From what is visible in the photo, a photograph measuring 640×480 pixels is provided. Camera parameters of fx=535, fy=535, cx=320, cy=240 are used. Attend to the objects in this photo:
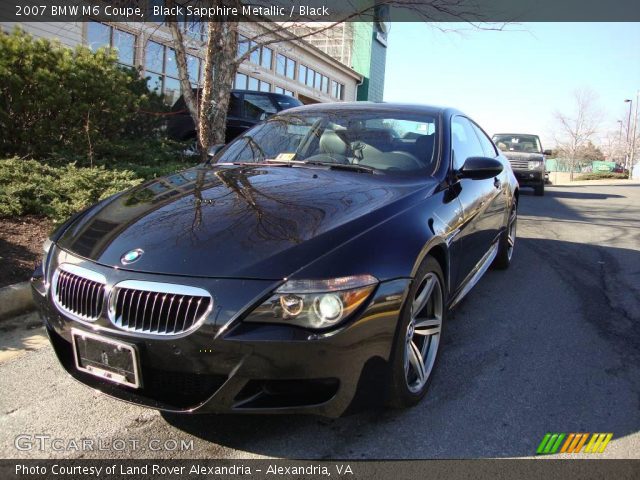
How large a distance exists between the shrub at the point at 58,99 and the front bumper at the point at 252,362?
551cm

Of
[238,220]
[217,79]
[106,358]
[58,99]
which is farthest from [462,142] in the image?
[58,99]

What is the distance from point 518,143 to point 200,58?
9818 mm

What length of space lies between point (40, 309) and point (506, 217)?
4265mm

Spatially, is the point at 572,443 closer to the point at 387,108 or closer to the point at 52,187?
the point at 387,108

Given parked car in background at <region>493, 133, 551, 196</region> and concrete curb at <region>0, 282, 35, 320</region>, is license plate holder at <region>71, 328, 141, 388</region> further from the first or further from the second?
parked car in background at <region>493, 133, 551, 196</region>

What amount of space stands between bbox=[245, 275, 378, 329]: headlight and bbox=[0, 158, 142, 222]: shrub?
4.06m

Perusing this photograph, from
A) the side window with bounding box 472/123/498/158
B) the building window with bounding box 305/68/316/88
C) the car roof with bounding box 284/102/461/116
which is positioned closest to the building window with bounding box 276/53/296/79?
the building window with bounding box 305/68/316/88

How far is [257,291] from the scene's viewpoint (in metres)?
2.08

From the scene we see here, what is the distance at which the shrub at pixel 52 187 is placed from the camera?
214 inches

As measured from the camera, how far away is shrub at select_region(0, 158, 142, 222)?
5430 millimetres

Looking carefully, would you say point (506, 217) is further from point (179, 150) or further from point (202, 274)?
point (179, 150)

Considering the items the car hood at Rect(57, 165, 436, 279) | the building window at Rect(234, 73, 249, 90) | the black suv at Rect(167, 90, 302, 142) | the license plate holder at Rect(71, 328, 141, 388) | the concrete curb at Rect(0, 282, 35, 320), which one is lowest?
the concrete curb at Rect(0, 282, 35, 320)

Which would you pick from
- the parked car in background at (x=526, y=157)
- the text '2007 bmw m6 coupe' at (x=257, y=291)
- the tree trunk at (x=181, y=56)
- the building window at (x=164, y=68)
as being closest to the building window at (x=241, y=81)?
the building window at (x=164, y=68)

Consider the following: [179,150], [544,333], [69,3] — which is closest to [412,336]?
[544,333]
